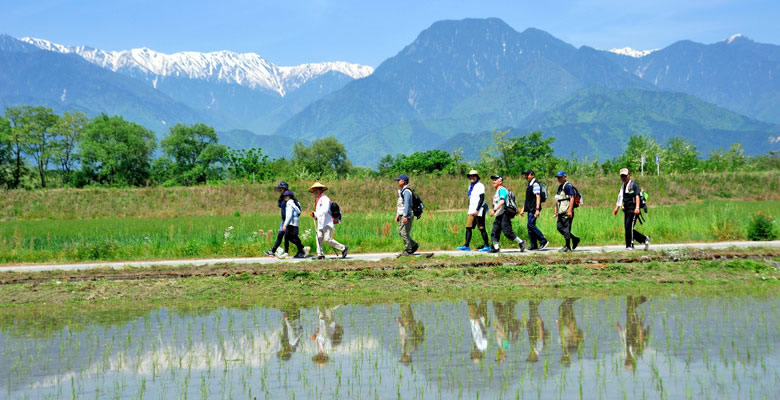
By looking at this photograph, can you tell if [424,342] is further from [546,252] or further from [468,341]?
[546,252]

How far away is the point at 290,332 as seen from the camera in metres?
8.74

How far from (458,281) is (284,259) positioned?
218 inches

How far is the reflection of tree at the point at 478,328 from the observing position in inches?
290

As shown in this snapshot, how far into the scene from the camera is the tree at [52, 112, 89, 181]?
10600 centimetres

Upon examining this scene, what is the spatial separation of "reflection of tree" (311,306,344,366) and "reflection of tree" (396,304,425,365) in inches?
30.3

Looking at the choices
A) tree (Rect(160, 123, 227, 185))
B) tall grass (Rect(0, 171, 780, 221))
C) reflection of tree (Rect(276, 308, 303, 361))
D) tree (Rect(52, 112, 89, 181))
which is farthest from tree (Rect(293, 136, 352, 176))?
reflection of tree (Rect(276, 308, 303, 361))

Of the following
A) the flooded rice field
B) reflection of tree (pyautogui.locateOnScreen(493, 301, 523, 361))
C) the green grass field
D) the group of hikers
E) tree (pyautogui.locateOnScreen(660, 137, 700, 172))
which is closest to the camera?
the flooded rice field

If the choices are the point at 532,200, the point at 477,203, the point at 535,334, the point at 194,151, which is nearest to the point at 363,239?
the point at 477,203

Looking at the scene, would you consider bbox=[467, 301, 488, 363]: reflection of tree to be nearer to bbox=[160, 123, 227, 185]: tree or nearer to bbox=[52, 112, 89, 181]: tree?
bbox=[52, 112, 89, 181]: tree

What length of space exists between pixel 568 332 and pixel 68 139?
11492 centimetres

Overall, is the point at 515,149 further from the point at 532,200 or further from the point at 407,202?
the point at 407,202

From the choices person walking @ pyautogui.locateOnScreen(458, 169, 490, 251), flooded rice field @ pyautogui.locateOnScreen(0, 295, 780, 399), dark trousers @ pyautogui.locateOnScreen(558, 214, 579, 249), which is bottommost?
flooded rice field @ pyautogui.locateOnScreen(0, 295, 780, 399)

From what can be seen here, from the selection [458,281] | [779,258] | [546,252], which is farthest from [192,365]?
[779,258]

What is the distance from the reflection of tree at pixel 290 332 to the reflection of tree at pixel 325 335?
9.4 inches
